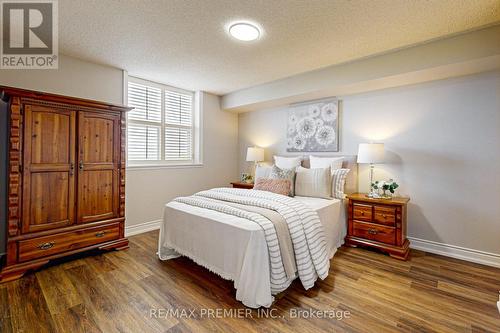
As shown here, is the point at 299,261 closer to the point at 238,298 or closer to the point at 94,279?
the point at 238,298

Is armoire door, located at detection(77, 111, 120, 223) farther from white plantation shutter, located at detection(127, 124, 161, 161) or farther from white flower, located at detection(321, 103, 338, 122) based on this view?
white flower, located at detection(321, 103, 338, 122)

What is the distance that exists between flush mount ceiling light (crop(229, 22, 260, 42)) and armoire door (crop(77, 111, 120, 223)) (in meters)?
1.79

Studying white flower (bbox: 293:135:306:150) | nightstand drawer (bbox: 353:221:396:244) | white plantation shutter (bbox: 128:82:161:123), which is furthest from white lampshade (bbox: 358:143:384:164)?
white plantation shutter (bbox: 128:82:161:123)

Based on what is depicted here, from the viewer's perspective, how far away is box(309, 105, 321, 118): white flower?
3854mm

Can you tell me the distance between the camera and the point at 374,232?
2.93 m

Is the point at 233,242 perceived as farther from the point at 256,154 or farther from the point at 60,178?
the point at 256,154

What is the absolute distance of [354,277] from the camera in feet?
7.68

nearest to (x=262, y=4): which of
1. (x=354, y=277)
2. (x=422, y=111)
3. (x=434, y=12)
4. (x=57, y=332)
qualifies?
(x=434, y=12)

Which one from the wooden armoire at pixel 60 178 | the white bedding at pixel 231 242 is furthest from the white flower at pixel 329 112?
the wooden armoire at pixel 60 178

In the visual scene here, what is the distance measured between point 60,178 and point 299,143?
10.8 feet

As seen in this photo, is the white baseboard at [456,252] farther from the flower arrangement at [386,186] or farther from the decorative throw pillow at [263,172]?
the decorative throw pillow at [263,172]

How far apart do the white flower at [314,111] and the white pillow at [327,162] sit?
76 cm

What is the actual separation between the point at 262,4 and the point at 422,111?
238 cm

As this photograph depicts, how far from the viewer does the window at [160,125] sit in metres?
3.77
